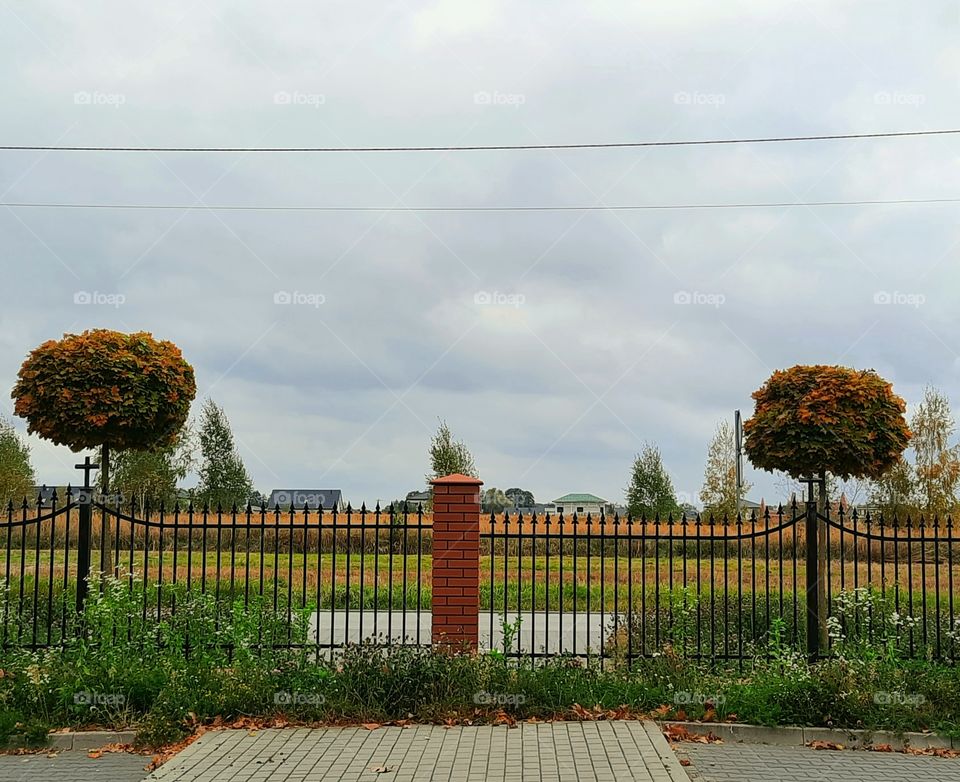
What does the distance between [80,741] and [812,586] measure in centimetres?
705

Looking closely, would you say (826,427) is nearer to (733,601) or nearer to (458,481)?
(458,481)

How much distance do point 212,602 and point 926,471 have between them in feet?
91.9

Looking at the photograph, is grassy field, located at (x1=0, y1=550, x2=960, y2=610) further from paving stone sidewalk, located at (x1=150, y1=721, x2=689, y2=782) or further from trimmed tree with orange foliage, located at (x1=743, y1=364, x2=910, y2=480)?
paving stone sidewalk, located at (x1=150, y1=721, x2=689, y2=782)

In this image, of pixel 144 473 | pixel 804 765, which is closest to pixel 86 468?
pixel 804 765

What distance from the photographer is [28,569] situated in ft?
77.6

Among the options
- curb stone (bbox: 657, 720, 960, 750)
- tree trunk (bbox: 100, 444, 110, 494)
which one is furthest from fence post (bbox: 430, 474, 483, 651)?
tree trunk (bbox: 100, 444, 110, 494)

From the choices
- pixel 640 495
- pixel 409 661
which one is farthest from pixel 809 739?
pixel 640 495

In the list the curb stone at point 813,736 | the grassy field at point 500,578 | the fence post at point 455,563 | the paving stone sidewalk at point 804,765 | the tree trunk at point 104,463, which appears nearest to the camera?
the paving stone sidewalk at point 804,765

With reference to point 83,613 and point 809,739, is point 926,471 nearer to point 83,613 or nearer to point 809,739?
point 809,739

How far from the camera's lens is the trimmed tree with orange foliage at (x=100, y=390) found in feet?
36.0

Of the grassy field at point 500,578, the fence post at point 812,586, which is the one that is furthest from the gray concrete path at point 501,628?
the fence post at point 812,586

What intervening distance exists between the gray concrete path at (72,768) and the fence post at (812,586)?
6.38 m

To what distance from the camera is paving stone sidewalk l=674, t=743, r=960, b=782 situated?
23.0ft

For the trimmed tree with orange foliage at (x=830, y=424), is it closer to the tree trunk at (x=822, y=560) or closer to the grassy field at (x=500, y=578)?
the tree trunk at (x=822, y=560)
